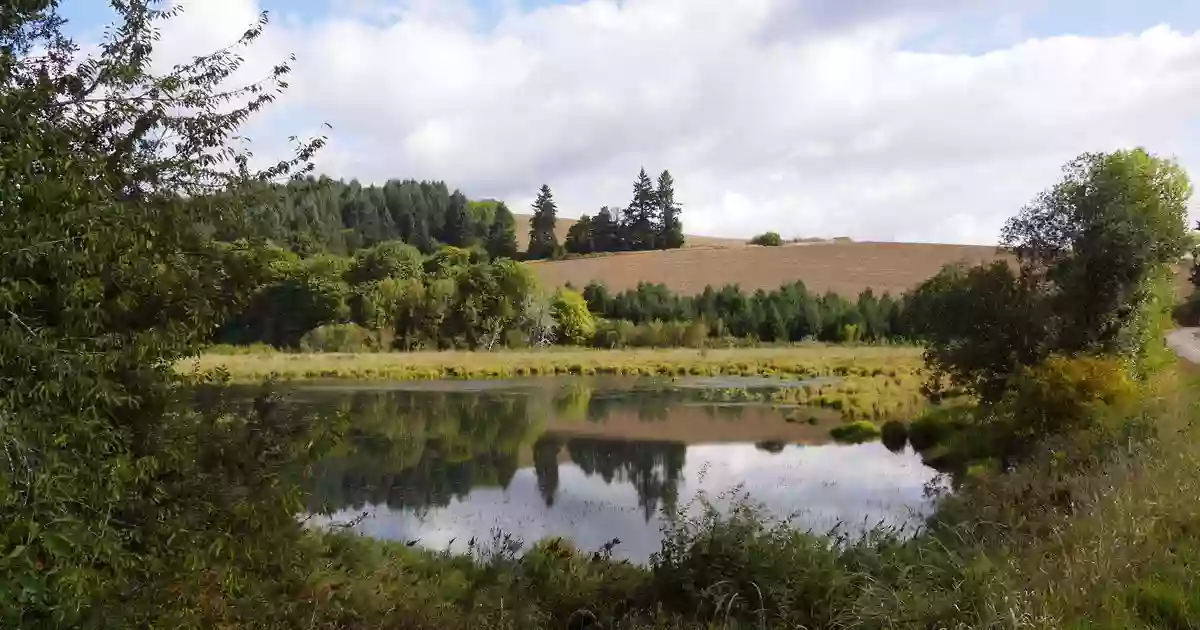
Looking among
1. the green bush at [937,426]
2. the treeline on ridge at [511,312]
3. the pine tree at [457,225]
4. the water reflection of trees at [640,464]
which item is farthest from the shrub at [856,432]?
the pine tree at [457,225]

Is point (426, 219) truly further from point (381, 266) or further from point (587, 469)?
point (587, 469)

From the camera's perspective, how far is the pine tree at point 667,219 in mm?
100375

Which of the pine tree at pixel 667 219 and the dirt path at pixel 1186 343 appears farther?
the pine tree at pixel 667 219

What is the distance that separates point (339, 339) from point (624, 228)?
52.1 meters

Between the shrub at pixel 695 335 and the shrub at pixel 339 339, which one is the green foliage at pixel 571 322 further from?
the shrub at pixel 339 339

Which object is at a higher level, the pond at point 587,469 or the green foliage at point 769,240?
the green foliage at point 769,240

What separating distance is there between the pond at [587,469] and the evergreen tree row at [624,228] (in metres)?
67.6

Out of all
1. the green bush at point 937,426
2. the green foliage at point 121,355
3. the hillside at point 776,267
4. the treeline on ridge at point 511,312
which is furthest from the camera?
the hillside at point 776,267

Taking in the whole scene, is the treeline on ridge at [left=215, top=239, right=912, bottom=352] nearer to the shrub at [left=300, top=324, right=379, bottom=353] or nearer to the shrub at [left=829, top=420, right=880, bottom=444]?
the shrub at [left=300, top=324, right=379, bottom=353]

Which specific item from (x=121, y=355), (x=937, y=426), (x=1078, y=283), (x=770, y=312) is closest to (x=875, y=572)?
(x=121, y=355)

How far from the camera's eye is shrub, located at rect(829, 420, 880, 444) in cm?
2380

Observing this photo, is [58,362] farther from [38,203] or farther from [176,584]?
[176,584]

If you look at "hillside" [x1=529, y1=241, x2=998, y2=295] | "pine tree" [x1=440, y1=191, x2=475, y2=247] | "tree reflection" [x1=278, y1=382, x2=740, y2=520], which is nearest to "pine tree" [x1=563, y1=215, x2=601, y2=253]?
"pine tree" [x1=440, y1=191, x2=475, y2=247]

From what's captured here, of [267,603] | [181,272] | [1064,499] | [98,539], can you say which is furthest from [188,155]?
[1064,499]
